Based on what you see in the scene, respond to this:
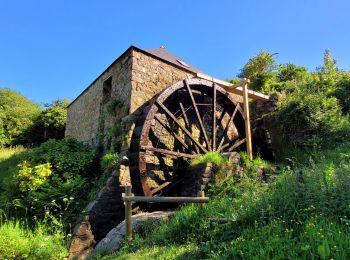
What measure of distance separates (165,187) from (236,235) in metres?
3.74

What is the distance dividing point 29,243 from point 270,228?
3.49 meters

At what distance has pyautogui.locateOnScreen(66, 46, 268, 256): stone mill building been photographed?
600 cm

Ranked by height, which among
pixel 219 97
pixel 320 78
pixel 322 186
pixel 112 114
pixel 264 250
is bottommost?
pixel 264 250

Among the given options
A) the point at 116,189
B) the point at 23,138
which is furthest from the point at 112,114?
the point at 23,138

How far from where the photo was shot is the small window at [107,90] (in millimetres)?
8656

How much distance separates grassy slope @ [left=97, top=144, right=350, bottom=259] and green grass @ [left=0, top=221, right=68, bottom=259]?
123 cm

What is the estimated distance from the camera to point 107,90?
8.79m

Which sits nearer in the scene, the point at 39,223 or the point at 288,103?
the point at 39,223

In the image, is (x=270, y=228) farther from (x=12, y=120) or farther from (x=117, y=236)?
(x=12, y=120)

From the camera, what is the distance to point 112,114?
796 centimetres

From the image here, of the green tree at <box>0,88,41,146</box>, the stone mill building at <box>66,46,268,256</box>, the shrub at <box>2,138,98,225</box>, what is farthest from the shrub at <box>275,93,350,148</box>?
the green tree at <box>0,88,41,146</box>

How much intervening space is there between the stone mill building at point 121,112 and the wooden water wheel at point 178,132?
0.04 m

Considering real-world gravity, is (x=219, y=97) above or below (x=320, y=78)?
below

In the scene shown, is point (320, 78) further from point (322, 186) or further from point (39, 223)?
point (39, 223)
